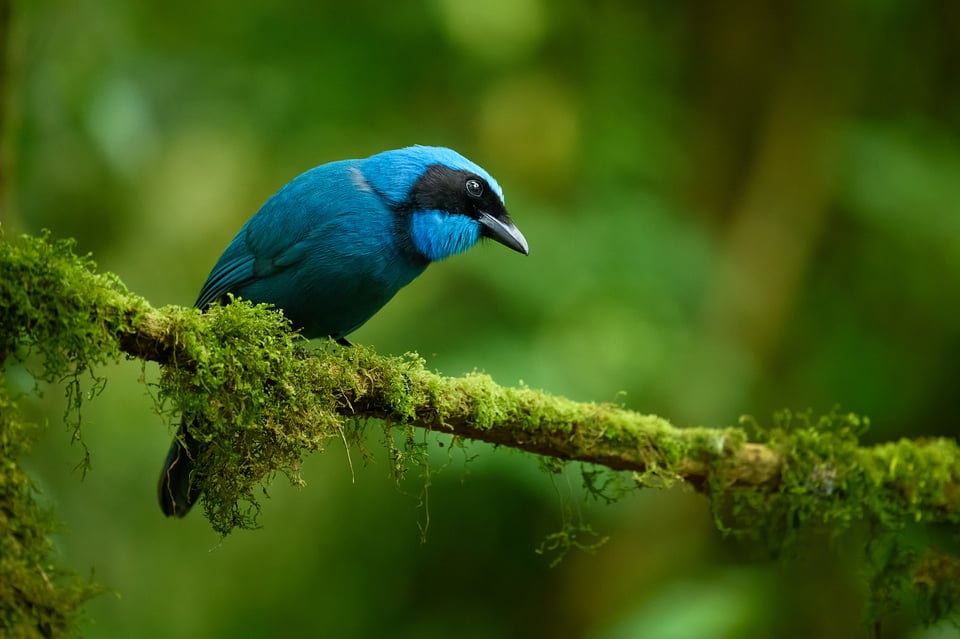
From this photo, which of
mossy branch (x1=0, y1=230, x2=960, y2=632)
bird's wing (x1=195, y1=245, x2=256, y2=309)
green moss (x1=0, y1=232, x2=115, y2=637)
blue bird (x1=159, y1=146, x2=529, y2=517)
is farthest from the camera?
bird's wing (x1=195, y1=245, x2=256, y2=309)

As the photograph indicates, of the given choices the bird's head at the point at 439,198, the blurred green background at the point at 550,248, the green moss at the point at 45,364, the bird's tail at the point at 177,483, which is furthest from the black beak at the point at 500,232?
the green moss at the point at 45,364

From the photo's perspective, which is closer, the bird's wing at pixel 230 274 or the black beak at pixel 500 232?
the bird's wing at pixel 230 274

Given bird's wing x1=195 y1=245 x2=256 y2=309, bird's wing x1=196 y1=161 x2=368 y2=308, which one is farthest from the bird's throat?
bird's wing x1=195 y1=245 x2=256 y2=309

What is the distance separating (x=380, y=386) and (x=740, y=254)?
12.9 feet

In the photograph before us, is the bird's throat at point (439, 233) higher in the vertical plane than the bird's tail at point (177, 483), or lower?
higher

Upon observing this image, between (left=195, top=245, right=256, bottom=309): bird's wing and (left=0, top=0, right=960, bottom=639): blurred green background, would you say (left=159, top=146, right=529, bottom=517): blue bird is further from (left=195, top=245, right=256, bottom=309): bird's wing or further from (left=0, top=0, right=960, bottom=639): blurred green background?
(left=0, top=0, right=960, bottom=639): blurred green background

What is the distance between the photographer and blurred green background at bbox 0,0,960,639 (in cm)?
536

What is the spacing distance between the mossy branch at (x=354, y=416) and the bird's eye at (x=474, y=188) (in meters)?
1.00

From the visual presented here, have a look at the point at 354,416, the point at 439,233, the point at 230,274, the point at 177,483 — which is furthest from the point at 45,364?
the point at 439,233

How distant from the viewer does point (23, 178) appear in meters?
3.97

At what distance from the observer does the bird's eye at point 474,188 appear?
12.6ft

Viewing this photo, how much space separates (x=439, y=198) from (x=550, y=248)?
186 cm

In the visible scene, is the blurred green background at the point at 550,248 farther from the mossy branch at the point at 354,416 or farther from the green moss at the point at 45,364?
the green moss at the point at 45,364

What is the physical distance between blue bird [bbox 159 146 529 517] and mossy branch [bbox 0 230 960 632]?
470 millimetres
